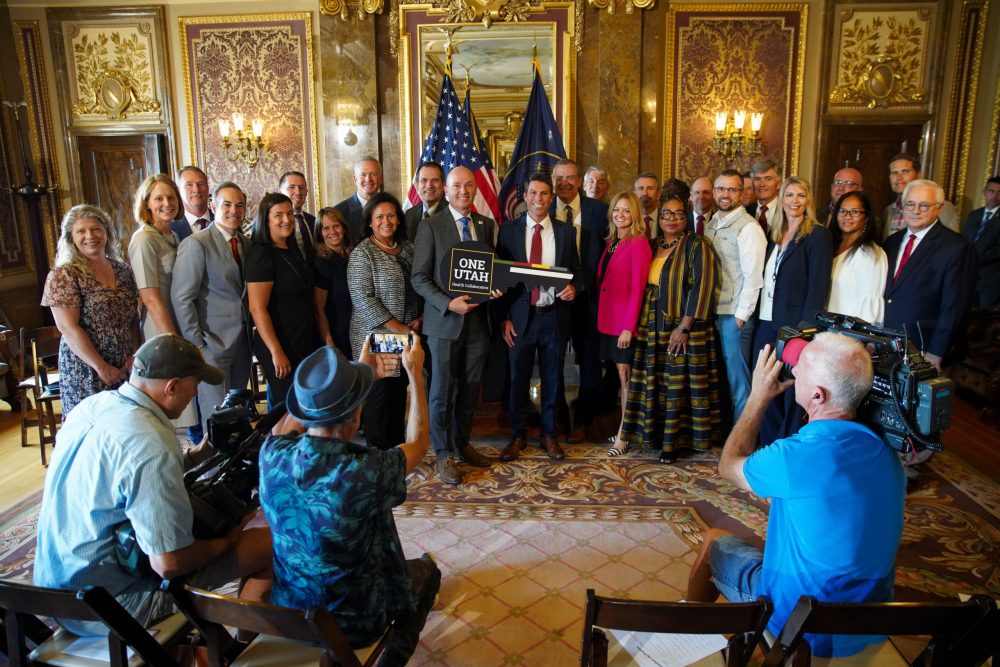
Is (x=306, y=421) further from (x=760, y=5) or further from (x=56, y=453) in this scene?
(x=760, y=5)

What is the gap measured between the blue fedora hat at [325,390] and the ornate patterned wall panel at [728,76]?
5.52 meters

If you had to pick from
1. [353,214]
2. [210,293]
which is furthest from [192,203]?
[353,214]

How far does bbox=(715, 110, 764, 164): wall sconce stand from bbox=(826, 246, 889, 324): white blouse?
3.21 meters

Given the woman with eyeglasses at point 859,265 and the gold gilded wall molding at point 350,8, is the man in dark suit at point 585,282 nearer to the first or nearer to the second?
the woman with eyeglasses at point 859,265

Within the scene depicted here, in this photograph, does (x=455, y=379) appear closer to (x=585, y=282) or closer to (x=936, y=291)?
(x=585, y=282)

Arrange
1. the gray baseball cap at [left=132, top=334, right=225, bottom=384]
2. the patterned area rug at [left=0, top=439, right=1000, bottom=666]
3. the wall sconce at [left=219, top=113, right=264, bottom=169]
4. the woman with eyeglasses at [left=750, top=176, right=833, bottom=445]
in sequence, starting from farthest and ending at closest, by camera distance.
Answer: the wall sconce at [left=219, top=113, right=264, bottom=169]
the woman with eyeglasses at [left=750, top=176, right=833, bottom=445]
the patterned area rug at [left=0, top=439, right=1000, bottom=666]
the gray baseball cap at [left=132, top=334, right=225, bottom=384]

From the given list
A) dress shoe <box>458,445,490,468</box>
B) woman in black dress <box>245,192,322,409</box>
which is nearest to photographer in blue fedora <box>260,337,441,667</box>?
woman in black dress <box>245,192,322,409</box>

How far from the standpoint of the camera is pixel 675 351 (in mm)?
3793

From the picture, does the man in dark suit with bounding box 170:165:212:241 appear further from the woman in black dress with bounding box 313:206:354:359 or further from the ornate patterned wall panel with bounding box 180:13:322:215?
the ornate patterned wall panel with bounding box 180:13:322:215

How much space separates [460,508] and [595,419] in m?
1.65

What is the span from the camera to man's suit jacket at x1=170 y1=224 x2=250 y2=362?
355cm

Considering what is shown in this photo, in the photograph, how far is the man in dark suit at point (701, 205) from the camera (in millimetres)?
4281

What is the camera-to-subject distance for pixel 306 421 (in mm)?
1660

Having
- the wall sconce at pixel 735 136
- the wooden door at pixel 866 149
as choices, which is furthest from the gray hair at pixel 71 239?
the wooden door at pixel 866 149
